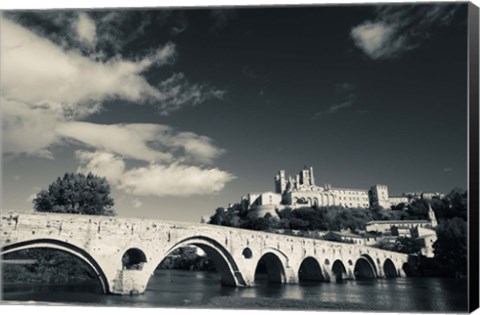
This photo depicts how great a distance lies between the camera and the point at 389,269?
33.2 meters

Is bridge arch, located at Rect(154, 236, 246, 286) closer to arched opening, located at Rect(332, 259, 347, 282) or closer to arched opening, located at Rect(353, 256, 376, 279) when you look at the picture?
arched opening, located at Rect(332, 259, 347, 282)

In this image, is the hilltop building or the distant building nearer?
the hilltop building

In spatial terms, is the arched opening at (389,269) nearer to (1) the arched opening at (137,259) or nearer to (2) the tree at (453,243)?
(2) the tree at (453,243)

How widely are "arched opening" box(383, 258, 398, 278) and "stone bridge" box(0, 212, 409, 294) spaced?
22.2 feet

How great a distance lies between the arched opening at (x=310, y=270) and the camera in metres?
Answer: 27.2

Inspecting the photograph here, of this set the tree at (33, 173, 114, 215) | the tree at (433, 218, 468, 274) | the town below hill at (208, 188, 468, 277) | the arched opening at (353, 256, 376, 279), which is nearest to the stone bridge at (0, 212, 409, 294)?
the tree at (33, 173, 114, 215)

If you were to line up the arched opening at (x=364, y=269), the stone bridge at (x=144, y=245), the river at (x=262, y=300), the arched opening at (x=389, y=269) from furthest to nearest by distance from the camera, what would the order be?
the arched opening at (x=364, y=269) < the arched opening at (x=389, y=269) < the stone bridge at (x=144, y=245) < the river at (x=262, y=300)

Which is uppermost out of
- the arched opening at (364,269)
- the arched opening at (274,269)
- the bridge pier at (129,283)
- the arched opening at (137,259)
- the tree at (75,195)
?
the tree at (75,195)

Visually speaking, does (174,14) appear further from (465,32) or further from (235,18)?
(465,32)

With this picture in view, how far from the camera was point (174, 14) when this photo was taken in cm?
1347

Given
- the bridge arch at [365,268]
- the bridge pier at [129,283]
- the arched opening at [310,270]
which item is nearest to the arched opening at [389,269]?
the bridge arch at [365,268]

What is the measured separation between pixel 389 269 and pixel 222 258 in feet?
57.4

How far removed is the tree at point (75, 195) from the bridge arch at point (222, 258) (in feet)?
30.1

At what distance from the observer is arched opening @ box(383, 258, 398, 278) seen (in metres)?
32.0
